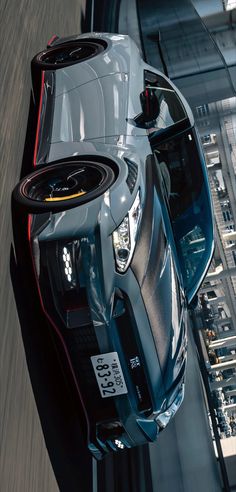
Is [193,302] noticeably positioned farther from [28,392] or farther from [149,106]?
[28,392]

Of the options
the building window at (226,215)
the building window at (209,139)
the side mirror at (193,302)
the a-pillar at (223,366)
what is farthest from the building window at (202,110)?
the side mirror at (193,302)

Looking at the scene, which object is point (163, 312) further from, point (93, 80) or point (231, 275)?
point (231, 275)

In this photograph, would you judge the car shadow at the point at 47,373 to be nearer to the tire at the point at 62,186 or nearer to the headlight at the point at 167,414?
the tire at the point at 62,186

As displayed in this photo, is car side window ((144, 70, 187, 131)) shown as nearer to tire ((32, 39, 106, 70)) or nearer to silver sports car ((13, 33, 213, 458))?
silver sports car ((13, 33, 213, 458))

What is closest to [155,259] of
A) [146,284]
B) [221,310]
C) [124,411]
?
[146,284]

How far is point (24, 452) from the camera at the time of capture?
3.16 metres

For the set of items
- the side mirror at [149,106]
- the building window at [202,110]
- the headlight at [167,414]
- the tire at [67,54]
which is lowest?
the headlight at [167,414]

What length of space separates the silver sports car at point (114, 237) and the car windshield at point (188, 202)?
10 mm

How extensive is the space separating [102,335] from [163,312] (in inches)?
18.1

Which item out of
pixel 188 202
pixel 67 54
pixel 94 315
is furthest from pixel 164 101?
pixel 94 315

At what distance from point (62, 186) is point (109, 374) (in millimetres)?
1012

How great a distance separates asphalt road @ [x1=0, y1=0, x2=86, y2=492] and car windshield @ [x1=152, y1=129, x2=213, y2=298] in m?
0.99

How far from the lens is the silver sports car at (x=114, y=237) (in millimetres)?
3328

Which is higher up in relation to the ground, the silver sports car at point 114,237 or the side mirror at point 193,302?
the silver sports car at point 114,237
